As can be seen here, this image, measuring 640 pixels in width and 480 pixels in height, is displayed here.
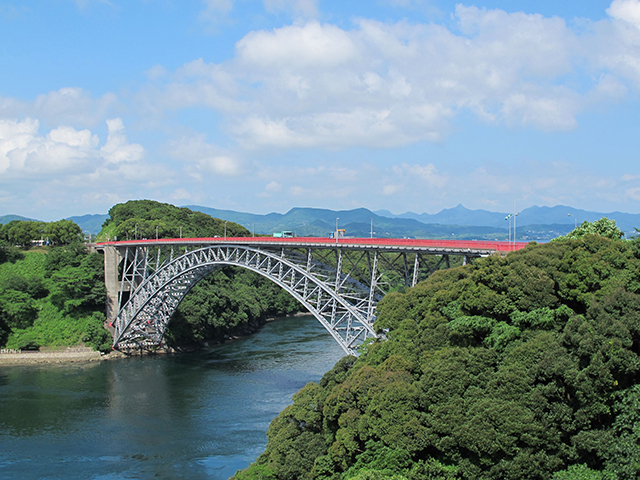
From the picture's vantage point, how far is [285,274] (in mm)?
33688

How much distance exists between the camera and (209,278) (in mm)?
64312

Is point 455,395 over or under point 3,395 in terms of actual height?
over

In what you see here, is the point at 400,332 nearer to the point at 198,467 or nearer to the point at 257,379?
the point at 198,467

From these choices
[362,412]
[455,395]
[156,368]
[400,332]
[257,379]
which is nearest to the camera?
[455,395]

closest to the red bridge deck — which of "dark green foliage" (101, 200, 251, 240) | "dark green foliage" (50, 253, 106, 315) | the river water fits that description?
the river water

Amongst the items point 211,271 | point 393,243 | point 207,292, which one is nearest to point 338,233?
point 393,243

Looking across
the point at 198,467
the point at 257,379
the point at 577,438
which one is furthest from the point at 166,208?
the point at 577,438

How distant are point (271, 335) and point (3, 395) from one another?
2747cm

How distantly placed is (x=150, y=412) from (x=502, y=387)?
25.4 meters

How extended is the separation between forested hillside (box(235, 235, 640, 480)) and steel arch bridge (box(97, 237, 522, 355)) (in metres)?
6.43

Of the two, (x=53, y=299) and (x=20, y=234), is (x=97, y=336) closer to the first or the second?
(x=53, y=299)

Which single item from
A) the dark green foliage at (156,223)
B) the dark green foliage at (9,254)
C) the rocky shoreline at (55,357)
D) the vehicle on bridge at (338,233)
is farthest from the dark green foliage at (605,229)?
the dark green foliage at (9,254)

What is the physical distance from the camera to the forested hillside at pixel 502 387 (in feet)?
43.5

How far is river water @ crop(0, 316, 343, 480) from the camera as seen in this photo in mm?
25922
